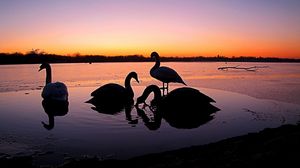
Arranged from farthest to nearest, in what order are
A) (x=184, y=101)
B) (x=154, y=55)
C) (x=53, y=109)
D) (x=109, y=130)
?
1. (x=154, y=55)
2. (x=53, y=109)
3. (x=184, y=101)
4. (x=109, y=130)

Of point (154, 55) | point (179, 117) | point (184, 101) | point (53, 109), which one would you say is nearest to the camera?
point (179, 117)

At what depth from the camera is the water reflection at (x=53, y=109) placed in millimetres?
8883

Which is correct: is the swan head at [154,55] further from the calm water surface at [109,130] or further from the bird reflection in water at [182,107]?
the calm water surface at [109,130]

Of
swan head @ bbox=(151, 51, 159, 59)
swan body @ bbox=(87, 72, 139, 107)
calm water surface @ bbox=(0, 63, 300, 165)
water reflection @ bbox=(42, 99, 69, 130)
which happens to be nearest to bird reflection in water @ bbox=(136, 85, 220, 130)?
calm water surface @ bbox=(0, 63, 300, 165)

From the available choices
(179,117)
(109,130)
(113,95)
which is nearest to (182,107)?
(179,117)

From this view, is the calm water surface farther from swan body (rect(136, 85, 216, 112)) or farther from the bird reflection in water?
swan body (rect(136, 85, 216, 112))

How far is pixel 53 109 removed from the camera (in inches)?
446

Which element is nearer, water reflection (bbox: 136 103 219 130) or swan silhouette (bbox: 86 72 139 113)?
water reflection (bbox: 136 103 219 130)

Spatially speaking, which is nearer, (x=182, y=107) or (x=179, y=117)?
(x=179, y=117)

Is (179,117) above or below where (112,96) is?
below

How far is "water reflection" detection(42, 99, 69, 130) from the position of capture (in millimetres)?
8883

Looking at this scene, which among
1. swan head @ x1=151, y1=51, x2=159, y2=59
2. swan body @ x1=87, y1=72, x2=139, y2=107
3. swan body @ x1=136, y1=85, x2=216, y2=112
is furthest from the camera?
swan head @ x1=151, y1=51, x2=159, y2=59

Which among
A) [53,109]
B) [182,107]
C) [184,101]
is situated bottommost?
[53,109]

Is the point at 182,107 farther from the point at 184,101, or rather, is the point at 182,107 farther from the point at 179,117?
the point at 179,117
